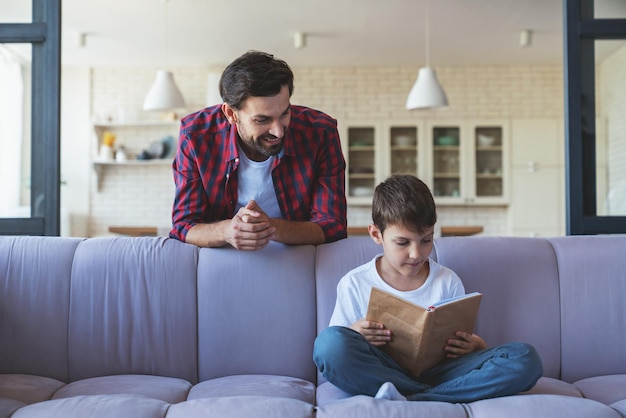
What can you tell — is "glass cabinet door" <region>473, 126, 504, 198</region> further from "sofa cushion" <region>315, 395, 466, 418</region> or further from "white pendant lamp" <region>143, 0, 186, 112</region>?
"sofa cushion" <region>315, 395, 466, 418</region>

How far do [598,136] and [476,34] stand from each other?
444 cm

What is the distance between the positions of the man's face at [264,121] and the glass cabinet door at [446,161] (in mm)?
6224

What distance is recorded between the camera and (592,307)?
231 centimetres

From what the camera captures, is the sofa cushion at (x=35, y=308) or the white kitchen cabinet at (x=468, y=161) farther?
the white kitchen cabinet at (x=468, y=161)

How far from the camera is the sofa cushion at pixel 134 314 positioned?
2.26 metres

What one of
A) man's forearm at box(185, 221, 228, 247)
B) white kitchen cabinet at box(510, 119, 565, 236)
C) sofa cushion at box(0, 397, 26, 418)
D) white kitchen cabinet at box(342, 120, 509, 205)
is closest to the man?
man's forearm at box(185, 221, 228, 247)

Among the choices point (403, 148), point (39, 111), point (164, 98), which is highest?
point (164, 98)

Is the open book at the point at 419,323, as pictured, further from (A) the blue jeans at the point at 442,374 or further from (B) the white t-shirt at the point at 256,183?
(B) the white t-shirt at the point at 256,183

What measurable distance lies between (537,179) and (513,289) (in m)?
6.30

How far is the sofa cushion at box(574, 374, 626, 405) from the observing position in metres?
1.93

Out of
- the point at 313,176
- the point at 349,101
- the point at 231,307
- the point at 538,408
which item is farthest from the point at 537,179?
the point at 538,408

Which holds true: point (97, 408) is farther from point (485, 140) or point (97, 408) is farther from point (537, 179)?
point (537, 179)

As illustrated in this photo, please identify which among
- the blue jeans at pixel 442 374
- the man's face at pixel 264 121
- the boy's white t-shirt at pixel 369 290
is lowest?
the blue jeans at pixel 442 374

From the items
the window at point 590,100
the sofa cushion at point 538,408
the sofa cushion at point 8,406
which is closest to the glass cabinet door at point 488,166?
the window at point 590,100
